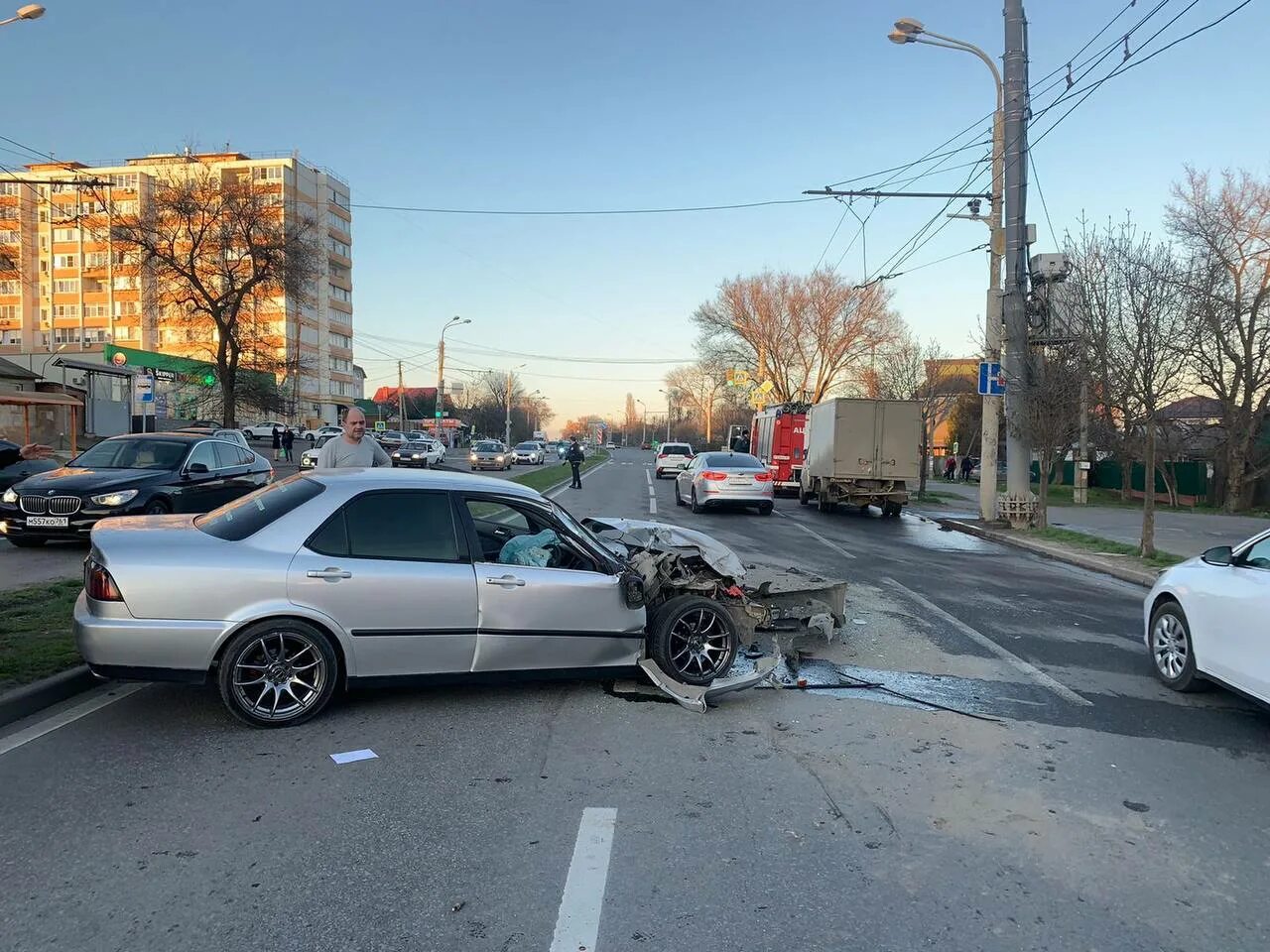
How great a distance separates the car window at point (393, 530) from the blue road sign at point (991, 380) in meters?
16.1

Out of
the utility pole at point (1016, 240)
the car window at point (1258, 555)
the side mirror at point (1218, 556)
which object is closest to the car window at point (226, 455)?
the side mirror at point (1218, 556)

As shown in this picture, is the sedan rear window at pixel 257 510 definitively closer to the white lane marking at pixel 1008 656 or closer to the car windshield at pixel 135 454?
the white lane marking at pixel 1008 656

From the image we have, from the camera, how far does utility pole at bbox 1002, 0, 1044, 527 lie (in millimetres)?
17844

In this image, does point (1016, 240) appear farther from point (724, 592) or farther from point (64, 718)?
point (64, 718)

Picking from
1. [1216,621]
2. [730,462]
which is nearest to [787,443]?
[730,462]

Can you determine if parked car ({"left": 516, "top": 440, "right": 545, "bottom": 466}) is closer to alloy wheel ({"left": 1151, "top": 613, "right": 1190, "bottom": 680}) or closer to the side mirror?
alloy wheel ({"left": 1151, "top": 613, "right": 1190, "bottom": 680})

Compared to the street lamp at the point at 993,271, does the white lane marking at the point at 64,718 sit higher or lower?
lower

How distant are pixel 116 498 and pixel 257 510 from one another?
692 cm

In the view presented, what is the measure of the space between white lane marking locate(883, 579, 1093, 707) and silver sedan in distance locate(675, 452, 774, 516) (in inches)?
430

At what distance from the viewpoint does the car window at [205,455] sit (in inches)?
483

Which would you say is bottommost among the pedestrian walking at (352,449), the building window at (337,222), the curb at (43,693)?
the curb at (43,693)

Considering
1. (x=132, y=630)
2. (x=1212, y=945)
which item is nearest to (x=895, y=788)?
(x=1212, y=945)

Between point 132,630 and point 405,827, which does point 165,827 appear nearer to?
point 405,827

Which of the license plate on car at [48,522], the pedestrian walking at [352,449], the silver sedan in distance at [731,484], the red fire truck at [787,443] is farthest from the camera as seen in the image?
the red fire truck at [787,443]
